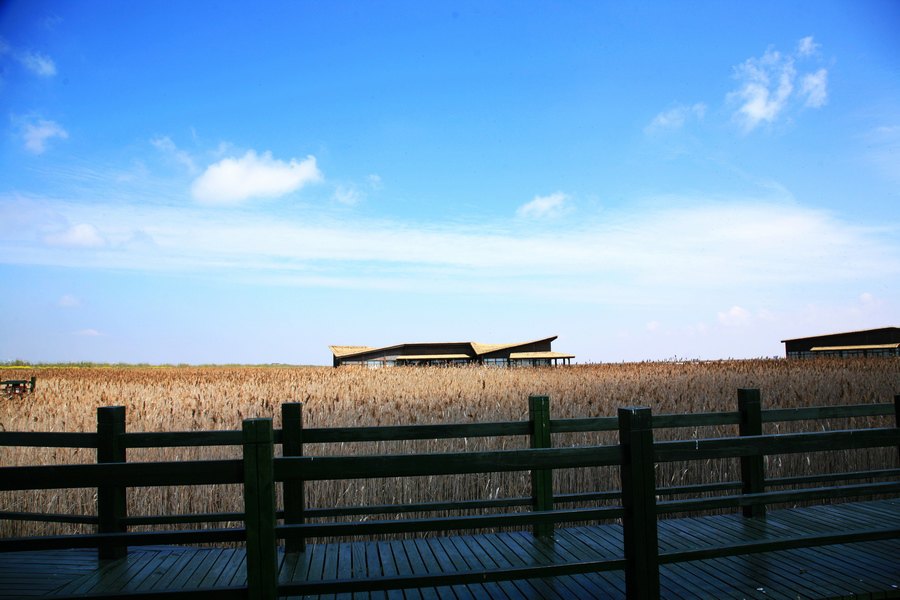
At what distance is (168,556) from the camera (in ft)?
18.0

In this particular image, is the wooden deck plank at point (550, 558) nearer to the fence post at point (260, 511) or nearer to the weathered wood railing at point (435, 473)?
the weathered wood railing at point (435, 473)

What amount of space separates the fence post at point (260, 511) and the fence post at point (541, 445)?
9.36ft

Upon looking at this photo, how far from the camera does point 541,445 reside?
18.5ft

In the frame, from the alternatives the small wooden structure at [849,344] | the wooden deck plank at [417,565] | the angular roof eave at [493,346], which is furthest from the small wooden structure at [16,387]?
the small wooden structure at [849,344]

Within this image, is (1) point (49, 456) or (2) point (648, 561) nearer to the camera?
(2) point (648, 561)

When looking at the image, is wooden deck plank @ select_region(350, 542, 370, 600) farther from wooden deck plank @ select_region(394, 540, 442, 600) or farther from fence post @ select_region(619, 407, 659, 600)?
fence post @ select_region(619, 407, 659, 600)

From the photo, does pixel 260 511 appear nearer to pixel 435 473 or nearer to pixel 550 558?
pixel 435 473

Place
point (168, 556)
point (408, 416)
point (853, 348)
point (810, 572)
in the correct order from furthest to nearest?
1. point (853, 348)
2. point (408, 416)
3. point (168, 556)
4. point (810, 572)

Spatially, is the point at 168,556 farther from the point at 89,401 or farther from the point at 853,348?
the point at 853,348

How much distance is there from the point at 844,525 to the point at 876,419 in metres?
6.07

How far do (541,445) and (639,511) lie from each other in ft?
6.60

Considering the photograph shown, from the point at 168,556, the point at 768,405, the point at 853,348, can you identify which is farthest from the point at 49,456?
the point at 853,348

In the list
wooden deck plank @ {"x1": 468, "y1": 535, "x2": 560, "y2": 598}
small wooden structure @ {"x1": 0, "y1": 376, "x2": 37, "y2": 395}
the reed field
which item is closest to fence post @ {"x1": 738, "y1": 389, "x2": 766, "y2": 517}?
the reed field

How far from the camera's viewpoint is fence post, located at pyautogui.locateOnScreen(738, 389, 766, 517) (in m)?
6.29
